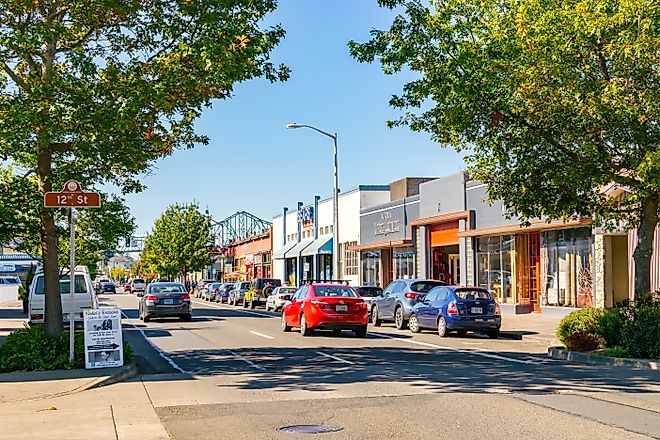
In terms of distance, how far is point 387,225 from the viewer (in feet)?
148

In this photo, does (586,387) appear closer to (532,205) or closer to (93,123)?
(532,205)

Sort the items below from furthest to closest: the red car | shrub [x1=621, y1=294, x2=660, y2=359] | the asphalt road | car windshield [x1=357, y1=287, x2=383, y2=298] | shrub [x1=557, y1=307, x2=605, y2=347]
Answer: car windshield [x1=357, y1=287, x2=383, y2=298] < the red car < shrub [x1=557, y1=307, x2=605, y2=347] < shrub [x1=621, y1=294, x2=660, y2=359] < the asphalt road

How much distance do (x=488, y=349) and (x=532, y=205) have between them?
11.6ft

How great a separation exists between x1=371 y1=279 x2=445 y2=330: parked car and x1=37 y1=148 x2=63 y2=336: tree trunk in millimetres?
13625

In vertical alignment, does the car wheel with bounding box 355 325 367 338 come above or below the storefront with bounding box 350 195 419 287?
below

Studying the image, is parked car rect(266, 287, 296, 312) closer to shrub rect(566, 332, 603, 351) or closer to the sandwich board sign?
shrub rect(566, 332, 603, 351)

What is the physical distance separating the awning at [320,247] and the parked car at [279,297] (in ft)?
38.3

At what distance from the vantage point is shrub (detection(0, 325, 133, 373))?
564 inches

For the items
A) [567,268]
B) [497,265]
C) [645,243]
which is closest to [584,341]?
[645,243]

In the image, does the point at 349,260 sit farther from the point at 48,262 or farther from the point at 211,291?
the point at 48,262

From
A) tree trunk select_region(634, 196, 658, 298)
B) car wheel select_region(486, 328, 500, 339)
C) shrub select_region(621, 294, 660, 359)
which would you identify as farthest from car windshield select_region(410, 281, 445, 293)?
shrub select_region(621, 294, 660, 359)

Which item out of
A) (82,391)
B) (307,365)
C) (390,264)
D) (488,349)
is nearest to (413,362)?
(307,365)

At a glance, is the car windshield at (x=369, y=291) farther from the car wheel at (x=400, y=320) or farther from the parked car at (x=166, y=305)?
the parked car at (x=166, y=305)

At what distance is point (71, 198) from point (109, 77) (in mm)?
2141
